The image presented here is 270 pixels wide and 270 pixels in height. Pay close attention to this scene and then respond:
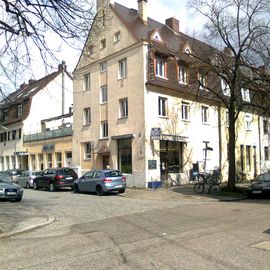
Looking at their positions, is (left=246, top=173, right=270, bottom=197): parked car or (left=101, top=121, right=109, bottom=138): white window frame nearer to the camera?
(left=246, top=173, right=270, bottom=197): parked car

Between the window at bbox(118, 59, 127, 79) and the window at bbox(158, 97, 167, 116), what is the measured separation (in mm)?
3069

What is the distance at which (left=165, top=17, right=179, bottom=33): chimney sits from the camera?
39562 mm

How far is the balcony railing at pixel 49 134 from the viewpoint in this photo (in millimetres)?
38812

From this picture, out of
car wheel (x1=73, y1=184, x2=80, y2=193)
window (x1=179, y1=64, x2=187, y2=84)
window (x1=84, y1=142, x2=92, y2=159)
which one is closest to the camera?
car wheel (x1=73, y1=184, x2=80, y2=193)

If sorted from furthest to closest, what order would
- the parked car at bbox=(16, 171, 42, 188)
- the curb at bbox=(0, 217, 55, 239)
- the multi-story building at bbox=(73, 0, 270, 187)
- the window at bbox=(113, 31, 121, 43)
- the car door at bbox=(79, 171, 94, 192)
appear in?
the parked car at bbox=(16, 171, 42, 188), the window at bbox=(113, 31, 121, 43), the multi-story building at bbox=(73, 0, 270, 187), the car door at bbox=(79, 171, 94, 192), the curb at bbox=(0, 217, 55, 239)

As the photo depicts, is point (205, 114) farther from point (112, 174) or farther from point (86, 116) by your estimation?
point (112, 174)

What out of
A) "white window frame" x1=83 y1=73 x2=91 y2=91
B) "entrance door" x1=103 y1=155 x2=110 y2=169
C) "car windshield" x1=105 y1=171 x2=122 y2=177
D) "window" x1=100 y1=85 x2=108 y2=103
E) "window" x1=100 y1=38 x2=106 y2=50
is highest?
"window" x1=100 y1=38 x2=106 y2=50

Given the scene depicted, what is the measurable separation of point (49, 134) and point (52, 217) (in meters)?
26.9

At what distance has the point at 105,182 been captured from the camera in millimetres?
25453

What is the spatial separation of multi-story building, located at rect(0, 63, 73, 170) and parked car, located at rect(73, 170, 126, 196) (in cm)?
1287

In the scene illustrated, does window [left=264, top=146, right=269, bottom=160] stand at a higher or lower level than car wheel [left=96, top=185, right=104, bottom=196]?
higher

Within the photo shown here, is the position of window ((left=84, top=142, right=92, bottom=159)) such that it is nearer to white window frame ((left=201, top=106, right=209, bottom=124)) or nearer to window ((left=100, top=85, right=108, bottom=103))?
window ((left=100, top=85, right=108, bottom=103))

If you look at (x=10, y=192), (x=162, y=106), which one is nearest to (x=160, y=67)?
(x=162, y=106)

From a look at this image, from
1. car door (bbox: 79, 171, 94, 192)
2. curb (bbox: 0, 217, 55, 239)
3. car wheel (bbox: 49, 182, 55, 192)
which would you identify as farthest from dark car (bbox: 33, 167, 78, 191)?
curb (bbox: 0, 217, 55, 239)
